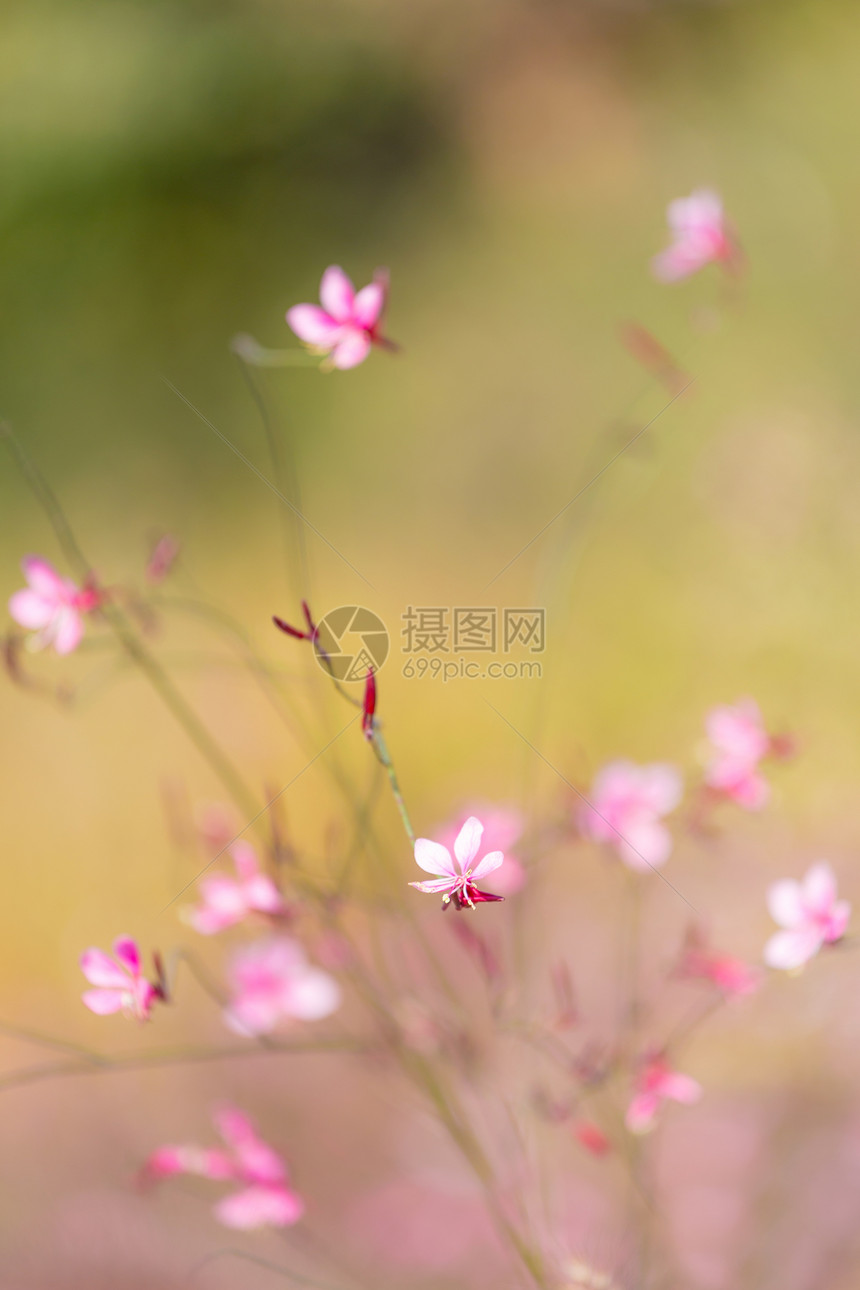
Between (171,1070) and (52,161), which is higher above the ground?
(52,161)

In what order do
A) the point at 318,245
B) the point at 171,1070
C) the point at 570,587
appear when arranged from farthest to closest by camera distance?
the point at 318,245
the point at 570,587
the point at 171,1070

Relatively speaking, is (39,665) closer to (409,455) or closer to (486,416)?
(409,455)

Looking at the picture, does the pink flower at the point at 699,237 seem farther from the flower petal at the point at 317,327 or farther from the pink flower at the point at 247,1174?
the pink flower at the point at 247,1174

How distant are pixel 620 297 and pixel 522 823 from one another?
1996 mm

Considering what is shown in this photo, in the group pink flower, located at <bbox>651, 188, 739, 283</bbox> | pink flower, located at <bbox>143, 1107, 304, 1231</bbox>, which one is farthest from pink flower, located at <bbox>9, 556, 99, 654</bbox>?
pink flower, located at <bbox>651, 188, 739, 283</bbox>

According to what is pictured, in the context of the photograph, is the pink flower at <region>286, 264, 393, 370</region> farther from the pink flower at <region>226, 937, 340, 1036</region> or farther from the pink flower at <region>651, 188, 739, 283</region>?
the pink flower at <region>226, 937, 340, 1036</region>

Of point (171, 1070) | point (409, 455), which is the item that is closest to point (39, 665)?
point (409, 455)

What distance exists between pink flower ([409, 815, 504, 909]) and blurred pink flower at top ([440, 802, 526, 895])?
196 mm

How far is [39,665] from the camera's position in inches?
81.3

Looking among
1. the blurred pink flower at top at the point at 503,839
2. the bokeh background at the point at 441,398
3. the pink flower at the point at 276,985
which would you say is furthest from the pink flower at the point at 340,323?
the bokeh background at the point at 441,398

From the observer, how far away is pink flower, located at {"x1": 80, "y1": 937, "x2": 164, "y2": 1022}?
47cm

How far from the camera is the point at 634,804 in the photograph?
0.66 m

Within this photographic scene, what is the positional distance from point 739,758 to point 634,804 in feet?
0.25

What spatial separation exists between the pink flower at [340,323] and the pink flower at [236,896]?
0.98ft
